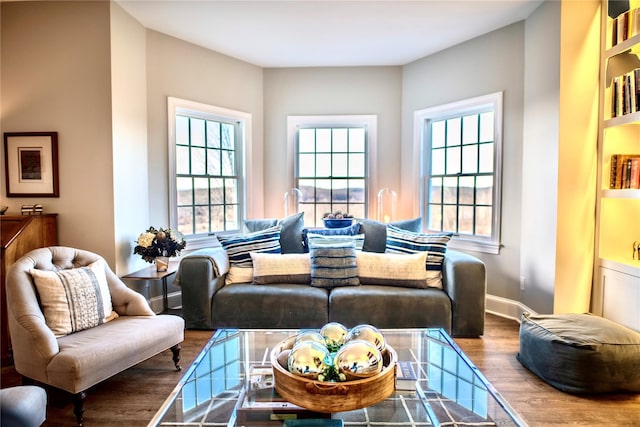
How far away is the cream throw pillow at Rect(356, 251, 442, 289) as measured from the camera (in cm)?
316

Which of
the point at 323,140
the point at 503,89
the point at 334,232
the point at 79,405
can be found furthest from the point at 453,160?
the point at 79,405

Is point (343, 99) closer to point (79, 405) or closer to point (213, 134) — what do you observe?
point (213, 134)

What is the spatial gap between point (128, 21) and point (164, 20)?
305mm

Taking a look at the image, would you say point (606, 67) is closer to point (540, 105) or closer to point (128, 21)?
point (540, 105)

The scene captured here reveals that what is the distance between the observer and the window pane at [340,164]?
4.76 metres

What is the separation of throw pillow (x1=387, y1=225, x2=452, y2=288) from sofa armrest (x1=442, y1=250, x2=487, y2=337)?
155mm

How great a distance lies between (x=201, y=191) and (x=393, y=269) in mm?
2340

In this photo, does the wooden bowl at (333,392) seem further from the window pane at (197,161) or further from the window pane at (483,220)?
the window pane at (197,161)

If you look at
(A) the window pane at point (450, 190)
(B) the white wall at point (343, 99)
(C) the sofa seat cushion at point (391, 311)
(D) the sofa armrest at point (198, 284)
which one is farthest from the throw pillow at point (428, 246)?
(D) the sofa armrest at point (198, 284)

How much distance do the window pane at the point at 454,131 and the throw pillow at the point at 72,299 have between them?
3662 millimetres

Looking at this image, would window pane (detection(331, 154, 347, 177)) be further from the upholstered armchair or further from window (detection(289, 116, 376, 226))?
the upholstered armchair

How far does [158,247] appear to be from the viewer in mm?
3258

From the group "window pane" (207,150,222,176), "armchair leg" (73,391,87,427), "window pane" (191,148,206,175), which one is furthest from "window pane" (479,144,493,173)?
"armchair leg" (73,391,87,427)

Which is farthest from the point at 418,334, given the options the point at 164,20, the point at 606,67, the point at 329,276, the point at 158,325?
the point at 164,20
